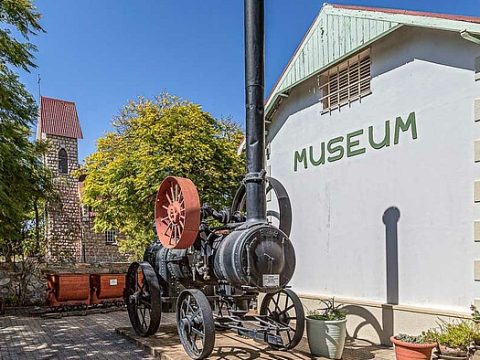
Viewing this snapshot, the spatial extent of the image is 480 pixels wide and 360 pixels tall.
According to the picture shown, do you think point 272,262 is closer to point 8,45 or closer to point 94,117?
point 8,45

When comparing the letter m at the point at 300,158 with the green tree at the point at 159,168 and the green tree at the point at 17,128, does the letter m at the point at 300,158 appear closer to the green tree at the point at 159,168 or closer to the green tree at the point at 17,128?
the green tree at the point at 159,168

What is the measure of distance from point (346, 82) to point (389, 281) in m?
3.15

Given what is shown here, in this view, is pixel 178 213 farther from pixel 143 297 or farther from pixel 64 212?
pixel 64 212

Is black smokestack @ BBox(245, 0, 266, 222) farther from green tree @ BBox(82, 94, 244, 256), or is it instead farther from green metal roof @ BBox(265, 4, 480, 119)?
green tree @ BBox(82, 94, 244, 256)

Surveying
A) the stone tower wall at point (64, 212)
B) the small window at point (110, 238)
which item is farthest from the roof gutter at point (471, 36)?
the small window at point (110, 238)

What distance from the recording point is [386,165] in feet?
20.8

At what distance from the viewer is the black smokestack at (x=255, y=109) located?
5.05 m

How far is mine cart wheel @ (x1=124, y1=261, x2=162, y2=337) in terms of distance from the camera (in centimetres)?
645

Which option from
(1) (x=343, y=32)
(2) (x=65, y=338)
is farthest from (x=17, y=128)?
(1) (x=343, y=32)

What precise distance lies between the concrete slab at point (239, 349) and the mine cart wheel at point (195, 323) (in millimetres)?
197

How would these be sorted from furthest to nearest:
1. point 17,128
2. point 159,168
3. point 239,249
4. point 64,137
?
point 64,137 < point 159,168 < point 17,128 < point 239,249

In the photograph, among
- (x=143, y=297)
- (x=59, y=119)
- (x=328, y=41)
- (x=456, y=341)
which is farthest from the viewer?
(x=59, y=119)

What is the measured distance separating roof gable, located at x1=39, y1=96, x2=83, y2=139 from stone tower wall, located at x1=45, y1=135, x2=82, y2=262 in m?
0.43

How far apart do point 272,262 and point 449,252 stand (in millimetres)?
2243
